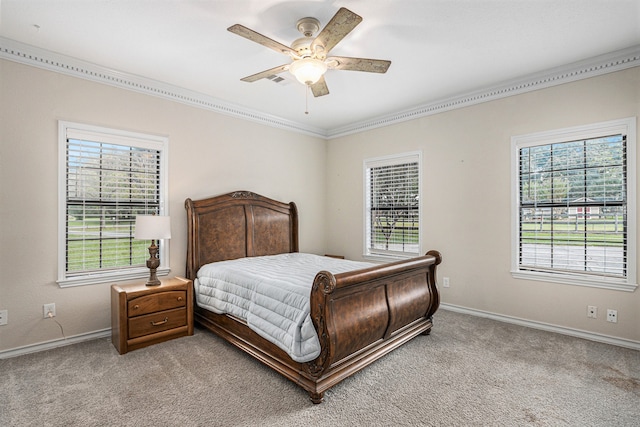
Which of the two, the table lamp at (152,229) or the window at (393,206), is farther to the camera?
the window at (393,206)

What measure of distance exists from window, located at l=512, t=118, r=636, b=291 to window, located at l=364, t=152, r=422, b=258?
1.25m

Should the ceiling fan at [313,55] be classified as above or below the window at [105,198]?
above

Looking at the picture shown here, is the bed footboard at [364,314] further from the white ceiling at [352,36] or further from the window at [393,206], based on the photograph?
the white ceiling at [352,36]

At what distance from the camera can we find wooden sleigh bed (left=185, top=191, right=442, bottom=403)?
6.90 feet

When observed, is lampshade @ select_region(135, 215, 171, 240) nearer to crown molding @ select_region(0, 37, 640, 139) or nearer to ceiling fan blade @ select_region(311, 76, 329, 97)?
crown molding @ select_region(0, 37, 640, 139)

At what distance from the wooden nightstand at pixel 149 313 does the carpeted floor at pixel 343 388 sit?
12cm

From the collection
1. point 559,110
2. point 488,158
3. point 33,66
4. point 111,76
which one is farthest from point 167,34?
point 559,110

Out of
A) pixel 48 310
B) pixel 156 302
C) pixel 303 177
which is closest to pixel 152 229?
pixel 156 302

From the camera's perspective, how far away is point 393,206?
4719 millimetres

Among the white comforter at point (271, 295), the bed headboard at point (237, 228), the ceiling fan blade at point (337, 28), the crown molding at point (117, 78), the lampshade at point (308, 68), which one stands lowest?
the white comforter at point (271, 295)

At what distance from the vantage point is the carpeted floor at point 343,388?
194 cm

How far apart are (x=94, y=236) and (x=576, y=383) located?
4345 mm

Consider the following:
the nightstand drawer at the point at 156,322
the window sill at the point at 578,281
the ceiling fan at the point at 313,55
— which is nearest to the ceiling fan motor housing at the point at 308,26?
the ceiling fan at the point at 313,55

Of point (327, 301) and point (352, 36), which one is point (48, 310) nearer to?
→ point (327, 301)
